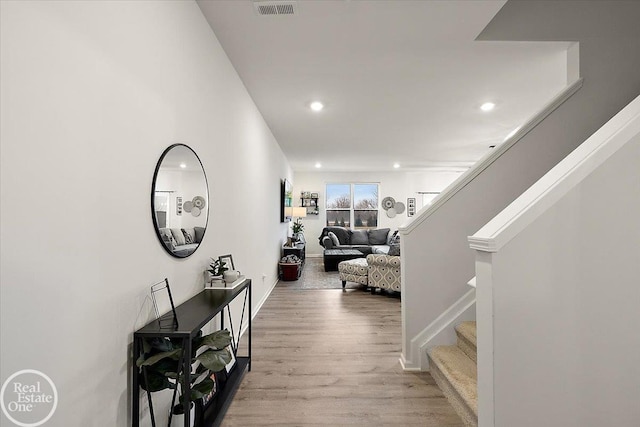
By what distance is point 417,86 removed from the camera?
3.54 meters

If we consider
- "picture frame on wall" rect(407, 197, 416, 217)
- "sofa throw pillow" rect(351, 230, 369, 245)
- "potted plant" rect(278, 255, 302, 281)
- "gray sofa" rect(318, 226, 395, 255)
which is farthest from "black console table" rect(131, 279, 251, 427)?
"picture frame on wall" rect(407, 197, 416, 217)

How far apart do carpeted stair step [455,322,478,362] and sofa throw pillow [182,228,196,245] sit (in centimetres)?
193

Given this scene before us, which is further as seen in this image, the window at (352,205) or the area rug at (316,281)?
the window at (352,205)

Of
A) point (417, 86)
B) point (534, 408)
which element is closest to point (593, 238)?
point (534, 408)

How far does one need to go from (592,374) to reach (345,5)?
240 centimetres

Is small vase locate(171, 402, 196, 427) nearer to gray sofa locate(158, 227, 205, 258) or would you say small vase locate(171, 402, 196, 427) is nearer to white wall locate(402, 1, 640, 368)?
gray sofa locate(158, 227, 205, 258)

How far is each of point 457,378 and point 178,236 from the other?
6.19 feet

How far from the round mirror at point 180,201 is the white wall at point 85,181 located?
0.06 meters

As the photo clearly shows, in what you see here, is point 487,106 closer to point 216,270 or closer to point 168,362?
point 216,270

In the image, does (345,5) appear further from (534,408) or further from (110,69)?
(534,408)

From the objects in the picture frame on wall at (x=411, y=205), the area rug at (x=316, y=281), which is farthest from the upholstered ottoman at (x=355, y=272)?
the picture frame on wall at (x=411, y=205)

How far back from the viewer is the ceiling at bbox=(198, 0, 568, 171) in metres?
2.31

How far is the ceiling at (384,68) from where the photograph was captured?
2307 mm

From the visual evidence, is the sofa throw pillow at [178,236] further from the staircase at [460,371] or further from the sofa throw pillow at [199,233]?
the staircase at [460,371]
